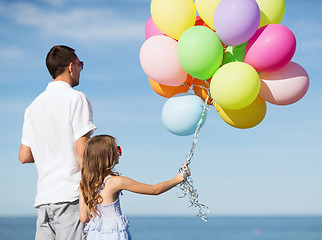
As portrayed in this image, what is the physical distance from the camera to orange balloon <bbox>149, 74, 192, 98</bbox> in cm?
368

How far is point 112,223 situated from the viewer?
2885 mm

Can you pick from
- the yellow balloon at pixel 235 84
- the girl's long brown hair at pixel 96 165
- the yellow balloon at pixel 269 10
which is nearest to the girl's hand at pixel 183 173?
the girl's long brown hair at pixel 96 165

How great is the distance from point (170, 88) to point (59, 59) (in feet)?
3.56

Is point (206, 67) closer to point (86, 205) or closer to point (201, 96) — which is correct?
point (201, 96)

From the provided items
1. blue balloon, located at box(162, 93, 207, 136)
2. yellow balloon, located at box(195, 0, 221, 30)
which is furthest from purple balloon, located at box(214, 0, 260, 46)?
blue balloon, located at box(162, 93, 207, 136)

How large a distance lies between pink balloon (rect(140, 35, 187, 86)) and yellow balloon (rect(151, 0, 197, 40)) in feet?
0.25

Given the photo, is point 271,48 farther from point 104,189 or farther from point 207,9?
point 104,189

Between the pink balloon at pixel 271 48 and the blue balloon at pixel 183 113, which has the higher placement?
the pink balloon at pixel 271 48

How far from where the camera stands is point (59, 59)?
293 centimetres

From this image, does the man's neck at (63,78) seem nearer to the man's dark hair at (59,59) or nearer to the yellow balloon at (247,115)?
the man's dark hair at (59,59)

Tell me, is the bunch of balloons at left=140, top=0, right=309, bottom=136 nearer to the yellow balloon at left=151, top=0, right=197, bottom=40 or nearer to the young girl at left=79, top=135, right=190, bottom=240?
the yellow balloon at left=151, top=0, right=197, bottom=40

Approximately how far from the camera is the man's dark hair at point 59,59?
2934 millimetres

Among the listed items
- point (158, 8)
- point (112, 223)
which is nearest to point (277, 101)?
point (158, 8)

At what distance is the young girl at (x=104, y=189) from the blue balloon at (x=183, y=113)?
609 mm
